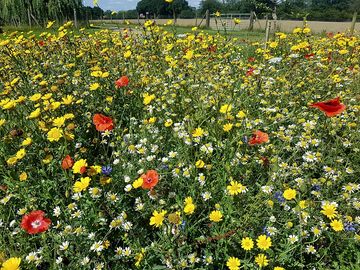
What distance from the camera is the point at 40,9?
401 inches

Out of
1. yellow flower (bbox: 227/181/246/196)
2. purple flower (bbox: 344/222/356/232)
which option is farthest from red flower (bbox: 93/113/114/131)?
purple flower (bbox: 344/222/356/232)

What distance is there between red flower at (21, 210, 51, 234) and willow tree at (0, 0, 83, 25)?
9.30 metres

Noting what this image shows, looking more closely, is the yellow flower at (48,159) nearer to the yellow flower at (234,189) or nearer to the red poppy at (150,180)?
the red poppy at (150,180)

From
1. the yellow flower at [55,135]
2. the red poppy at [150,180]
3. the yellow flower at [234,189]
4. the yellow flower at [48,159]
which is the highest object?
the yellow flower at [55,135]

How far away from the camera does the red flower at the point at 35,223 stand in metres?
1.52

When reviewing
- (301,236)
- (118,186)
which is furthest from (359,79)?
(118,186)

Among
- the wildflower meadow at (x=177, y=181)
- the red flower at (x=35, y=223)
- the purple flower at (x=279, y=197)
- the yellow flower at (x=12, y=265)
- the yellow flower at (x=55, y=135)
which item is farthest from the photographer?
the yellow flower at (x=55, y=135)

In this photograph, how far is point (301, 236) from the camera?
1680mm

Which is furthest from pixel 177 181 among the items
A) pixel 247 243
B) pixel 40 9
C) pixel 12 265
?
pixel 40 9

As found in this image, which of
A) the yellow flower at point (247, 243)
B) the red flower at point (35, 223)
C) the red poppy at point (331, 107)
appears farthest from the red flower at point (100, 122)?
the red poppy at point (331, 107)

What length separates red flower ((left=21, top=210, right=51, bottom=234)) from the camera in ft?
4.98

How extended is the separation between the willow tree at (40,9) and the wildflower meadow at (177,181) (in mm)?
7669

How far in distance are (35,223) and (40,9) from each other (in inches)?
412

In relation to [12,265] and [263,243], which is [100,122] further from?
[263,243]
